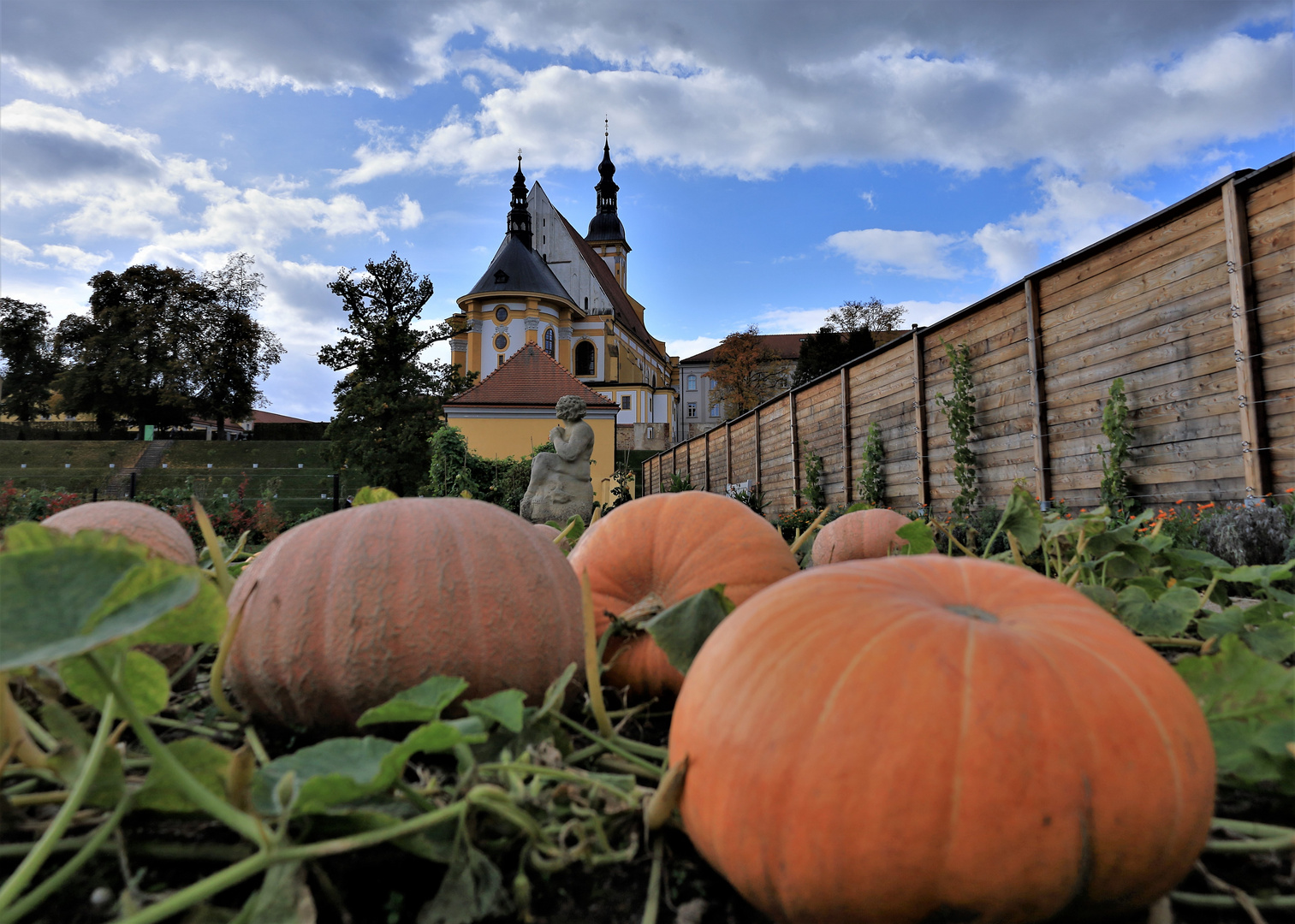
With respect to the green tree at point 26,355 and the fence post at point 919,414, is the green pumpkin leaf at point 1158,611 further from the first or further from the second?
the green tree at point 26,355

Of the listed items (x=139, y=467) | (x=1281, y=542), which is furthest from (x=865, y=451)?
(x=139, y=467)

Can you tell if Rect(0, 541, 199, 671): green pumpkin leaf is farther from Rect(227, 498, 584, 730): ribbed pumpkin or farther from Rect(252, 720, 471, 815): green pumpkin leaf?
Rect(227, 498, 584, 730): ribbed pumpkin

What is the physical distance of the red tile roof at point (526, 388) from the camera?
22.3 metres

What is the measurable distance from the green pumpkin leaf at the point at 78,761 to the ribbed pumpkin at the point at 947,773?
53 centimetres

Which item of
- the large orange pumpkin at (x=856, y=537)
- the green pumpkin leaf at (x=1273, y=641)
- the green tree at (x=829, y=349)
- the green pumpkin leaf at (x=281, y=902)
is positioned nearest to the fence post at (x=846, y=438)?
the large orange pumpkin at (x=856, y=537)

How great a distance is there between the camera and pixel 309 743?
1120 mm

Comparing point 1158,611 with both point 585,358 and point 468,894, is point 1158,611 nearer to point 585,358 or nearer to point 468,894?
point 468,894

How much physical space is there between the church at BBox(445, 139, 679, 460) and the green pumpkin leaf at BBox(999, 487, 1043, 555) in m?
35.1

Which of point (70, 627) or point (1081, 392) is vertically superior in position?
point (1081, 392)

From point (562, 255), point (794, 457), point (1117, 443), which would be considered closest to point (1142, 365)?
point (1117, 443)

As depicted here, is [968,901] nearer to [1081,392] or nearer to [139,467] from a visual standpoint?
[1081,392]

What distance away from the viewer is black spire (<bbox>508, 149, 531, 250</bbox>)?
5212 cm

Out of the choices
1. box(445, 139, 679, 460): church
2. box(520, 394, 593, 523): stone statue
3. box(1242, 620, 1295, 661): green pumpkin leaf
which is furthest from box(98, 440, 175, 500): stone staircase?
box(1242, 620, 1295, 661): green pumpkin leaf

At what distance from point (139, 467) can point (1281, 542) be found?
40203mm
